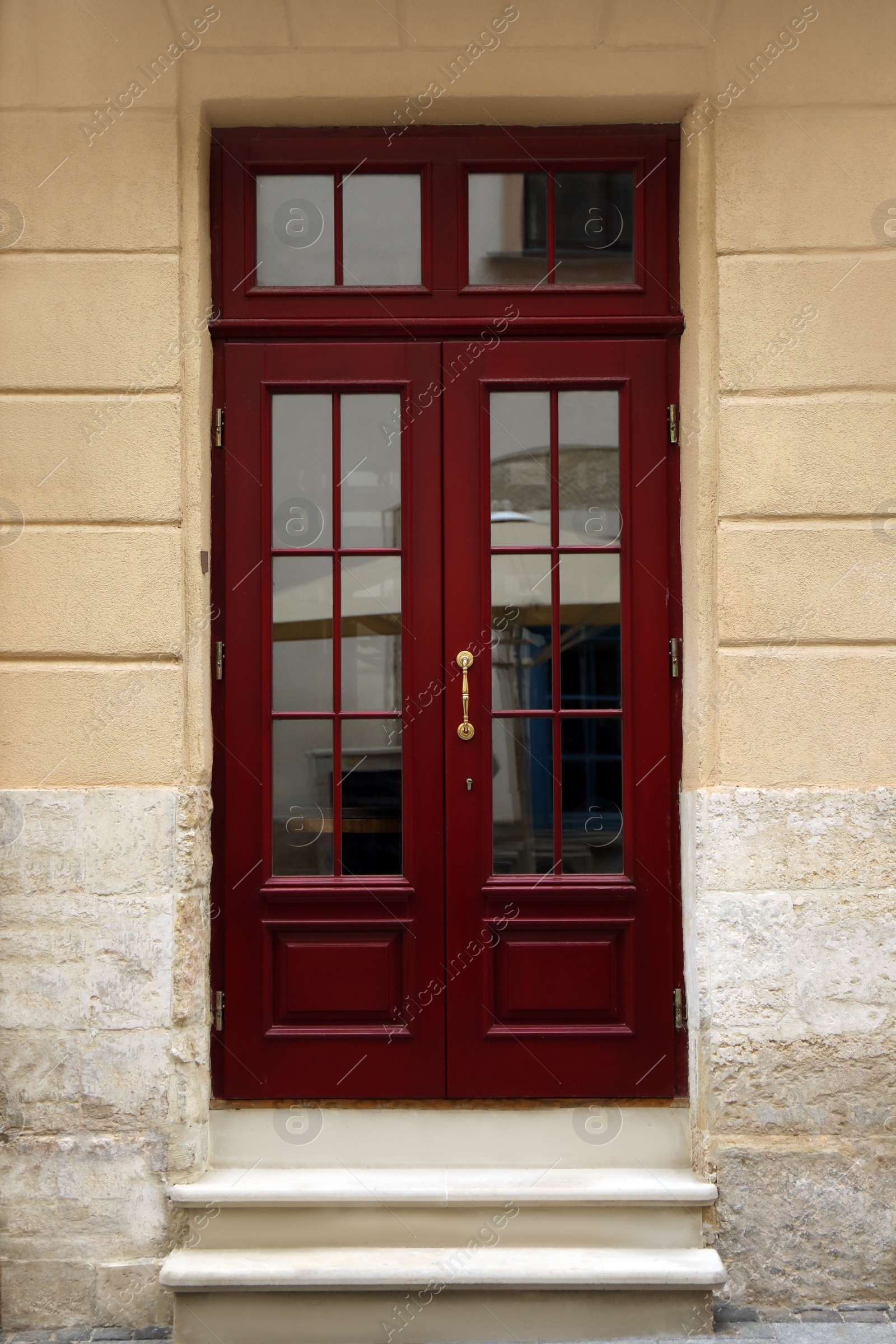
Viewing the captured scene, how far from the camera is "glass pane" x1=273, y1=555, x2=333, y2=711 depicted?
355 centimetres

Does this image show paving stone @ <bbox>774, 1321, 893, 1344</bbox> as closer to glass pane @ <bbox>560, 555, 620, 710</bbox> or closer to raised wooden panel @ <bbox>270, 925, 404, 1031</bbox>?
raised wooden panel @ <bbox>270, 925, 404, 1031</bbox>

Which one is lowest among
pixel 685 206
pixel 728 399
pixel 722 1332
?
pixel 722 1332

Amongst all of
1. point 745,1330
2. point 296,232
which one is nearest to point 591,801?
point 745,1330

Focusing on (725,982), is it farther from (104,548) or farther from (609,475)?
(104,548)

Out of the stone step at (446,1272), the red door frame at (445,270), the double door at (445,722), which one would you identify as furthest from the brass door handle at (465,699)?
the stone step at (446,1272)

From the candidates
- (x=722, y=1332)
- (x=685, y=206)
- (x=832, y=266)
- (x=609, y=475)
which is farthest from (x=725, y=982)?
(x=685, y=206)

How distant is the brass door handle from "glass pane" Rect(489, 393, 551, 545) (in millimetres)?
443

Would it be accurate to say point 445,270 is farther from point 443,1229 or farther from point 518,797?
point 443,1229

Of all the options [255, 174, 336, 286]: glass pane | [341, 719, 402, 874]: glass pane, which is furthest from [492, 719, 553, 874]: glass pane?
[255, 174, 336, 286]: glass pane

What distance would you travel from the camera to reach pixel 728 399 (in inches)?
132

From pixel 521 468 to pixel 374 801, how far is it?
1.37 metres

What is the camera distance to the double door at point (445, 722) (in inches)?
136

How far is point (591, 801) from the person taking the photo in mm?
3521

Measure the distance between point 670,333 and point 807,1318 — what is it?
11.3 feet
